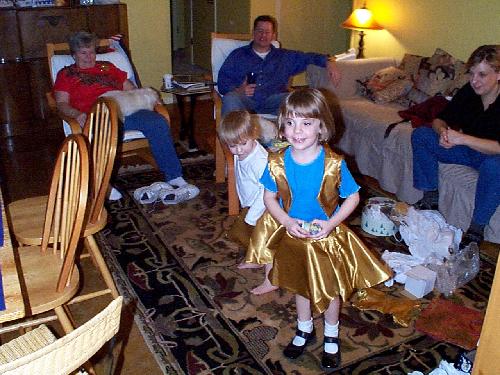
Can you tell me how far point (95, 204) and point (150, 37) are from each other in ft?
11.3

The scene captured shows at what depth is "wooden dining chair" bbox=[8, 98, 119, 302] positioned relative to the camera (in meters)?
2.17

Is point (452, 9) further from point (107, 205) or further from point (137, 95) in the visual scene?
point (107, 205)

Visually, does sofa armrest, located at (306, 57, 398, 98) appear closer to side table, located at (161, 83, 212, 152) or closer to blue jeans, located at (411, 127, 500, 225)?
side table, located at (161, 83, 212, 152)

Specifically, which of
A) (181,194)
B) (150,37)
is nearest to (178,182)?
(181,194)

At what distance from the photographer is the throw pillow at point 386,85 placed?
161 inches

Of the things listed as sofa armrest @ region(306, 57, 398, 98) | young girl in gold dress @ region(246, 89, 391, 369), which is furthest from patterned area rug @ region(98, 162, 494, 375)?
sofa armrest @ region(306, 57, 398, 98)

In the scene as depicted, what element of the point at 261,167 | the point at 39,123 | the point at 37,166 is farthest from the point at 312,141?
the point at 39,123

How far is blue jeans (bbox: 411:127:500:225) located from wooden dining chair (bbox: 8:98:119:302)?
189 cm

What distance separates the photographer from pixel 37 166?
13.4 feet

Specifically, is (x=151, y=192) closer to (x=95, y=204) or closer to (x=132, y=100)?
(x=132, y=100)

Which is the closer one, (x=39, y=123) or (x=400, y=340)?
(x=400, y=340)

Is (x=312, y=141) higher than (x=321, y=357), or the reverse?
(x=312, y=141)

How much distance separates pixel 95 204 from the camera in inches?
88.3

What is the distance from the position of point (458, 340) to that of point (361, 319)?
41 centimetres
